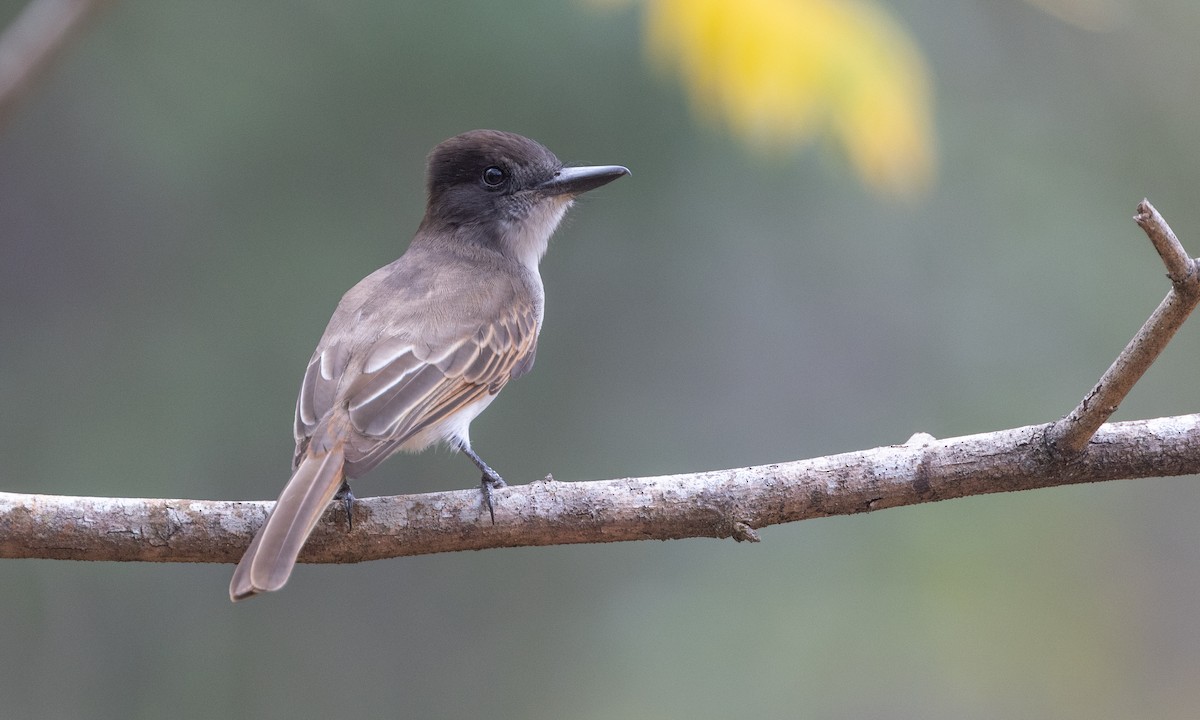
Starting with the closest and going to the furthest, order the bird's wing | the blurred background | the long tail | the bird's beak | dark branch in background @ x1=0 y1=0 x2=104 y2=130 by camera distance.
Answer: the long tail → dark branch in background @ x1=0 y1=0 x2=104 y2=130 → the bird's wing → the bird's beak → the blurred background

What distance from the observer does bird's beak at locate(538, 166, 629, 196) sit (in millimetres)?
5316

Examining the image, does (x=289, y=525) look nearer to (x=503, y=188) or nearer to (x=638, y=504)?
(x=638, y=504)

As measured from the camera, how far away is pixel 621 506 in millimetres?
3615

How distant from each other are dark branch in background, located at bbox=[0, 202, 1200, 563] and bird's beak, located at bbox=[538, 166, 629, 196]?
6.51ft

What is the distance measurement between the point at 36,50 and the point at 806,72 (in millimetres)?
2128

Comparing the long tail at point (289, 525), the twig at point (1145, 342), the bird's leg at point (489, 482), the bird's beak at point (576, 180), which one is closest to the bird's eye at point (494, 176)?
the bird's beak at point (576, 180)

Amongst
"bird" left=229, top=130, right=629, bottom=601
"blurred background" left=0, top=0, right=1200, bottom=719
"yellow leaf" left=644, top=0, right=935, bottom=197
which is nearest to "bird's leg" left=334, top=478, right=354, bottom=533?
"bird" left=229, top=130, right=629, bottom=601

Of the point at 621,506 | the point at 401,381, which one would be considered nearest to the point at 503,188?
the point at 401,381

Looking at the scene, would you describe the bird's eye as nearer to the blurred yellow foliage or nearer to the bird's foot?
the blurred yellow foliage

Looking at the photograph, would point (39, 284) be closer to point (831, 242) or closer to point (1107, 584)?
point (831, 242)

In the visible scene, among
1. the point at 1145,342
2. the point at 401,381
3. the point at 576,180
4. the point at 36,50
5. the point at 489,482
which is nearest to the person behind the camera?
the point at 1145,342

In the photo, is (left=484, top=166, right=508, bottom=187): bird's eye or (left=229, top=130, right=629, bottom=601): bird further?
(left=484, top=166, right=508, bottom=187): bird's eye

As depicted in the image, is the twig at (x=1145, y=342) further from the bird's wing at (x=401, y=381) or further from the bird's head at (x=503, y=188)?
the bird's head at (x=503, y=188)

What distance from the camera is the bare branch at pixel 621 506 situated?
3.47 meters
